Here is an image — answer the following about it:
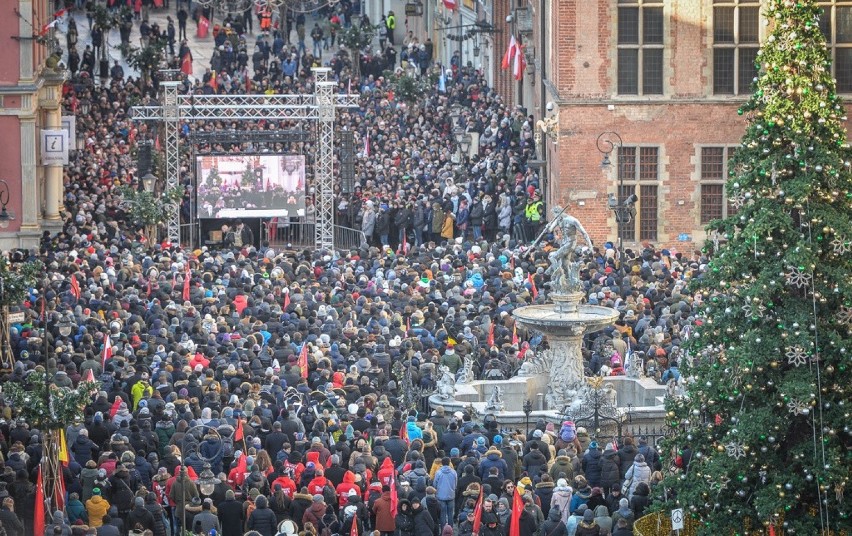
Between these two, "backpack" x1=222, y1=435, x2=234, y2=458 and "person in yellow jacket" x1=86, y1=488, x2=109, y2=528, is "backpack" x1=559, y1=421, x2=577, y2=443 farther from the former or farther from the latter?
"person in yellow jacket" x1=86, y1=488, x2=109, y2=528

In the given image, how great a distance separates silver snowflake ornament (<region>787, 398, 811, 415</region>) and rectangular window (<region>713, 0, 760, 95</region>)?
94.9ft

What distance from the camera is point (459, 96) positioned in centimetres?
7550

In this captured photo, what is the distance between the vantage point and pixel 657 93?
57.7 m

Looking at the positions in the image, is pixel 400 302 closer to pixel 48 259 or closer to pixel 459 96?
pixel 48 259

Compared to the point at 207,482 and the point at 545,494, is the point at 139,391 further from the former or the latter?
the point at 545,494

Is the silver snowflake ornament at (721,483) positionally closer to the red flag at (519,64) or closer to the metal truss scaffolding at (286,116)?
the metal truss scaffolding at (286,116)

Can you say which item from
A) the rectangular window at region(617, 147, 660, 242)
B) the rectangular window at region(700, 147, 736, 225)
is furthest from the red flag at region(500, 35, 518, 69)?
the rectangular window at region(700, 147, 736, 225)

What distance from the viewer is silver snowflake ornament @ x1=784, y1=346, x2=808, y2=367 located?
29.3 m

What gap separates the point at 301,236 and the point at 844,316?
1386 inches

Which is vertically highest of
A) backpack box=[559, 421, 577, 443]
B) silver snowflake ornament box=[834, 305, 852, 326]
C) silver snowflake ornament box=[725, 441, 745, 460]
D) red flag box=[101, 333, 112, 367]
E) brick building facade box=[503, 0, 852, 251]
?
brick building facade box=[503, 0, 852, 251]

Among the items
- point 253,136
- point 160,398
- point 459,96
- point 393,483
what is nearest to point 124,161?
point 253,136

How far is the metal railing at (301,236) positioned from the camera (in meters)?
62.3

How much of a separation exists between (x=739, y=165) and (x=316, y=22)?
6096 centimetres

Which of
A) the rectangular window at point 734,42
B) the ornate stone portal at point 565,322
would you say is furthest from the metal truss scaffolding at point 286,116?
the ornate stone portal at point 565,322
